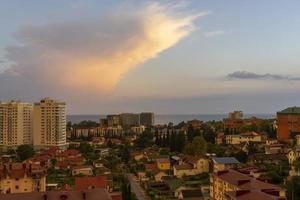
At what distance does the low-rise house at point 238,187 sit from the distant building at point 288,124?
1203 inches

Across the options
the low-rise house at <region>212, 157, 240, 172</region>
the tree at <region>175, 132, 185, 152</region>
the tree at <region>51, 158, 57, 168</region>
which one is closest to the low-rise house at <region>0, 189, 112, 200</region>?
the low-rise house at <region>212, 157, 240, 172</region>

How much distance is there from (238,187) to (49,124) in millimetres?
42374

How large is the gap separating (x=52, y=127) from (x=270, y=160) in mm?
31876

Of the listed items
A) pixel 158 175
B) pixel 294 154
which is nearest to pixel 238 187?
pixel 158 175

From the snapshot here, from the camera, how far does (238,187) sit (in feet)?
61.8

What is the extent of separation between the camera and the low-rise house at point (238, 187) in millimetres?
17234

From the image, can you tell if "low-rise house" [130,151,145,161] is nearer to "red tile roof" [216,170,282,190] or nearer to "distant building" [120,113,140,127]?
"red tile roof" [216,170,282,190]

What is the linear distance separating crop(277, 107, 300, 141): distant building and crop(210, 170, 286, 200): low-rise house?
30564mm

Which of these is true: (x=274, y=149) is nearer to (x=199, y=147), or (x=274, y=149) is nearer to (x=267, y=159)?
(x=267, y=159)

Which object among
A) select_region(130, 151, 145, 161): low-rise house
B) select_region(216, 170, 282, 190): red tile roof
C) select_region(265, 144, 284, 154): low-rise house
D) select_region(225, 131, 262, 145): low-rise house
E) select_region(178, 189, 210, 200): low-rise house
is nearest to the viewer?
select_region(216, 170, 282, 190): red tile roof

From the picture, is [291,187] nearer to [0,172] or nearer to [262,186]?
[262,186]

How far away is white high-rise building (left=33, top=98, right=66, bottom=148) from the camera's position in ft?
187

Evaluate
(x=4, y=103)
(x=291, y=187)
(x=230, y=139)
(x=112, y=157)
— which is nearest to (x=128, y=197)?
(x=291, y=187)

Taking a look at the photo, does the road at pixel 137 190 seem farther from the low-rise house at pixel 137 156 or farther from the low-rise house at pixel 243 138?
the low-rise house at pixel 243 138
